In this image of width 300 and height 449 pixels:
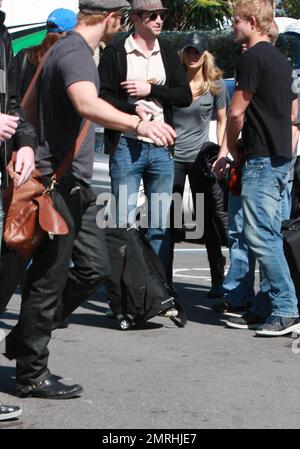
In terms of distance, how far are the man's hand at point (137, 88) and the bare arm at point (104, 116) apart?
193 centimetres

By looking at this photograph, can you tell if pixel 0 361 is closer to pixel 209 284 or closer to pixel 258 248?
pixel 258 248

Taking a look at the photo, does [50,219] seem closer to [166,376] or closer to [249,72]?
[166,376]

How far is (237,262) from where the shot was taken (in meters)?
7.89

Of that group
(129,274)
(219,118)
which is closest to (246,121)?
(129,274)

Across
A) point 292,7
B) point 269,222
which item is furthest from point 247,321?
point 292,7

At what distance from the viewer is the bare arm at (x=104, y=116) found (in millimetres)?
5312

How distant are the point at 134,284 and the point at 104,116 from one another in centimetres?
221

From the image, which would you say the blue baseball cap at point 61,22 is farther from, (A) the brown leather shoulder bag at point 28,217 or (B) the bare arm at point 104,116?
(A) the brown leather shoulder bag at point 28,217

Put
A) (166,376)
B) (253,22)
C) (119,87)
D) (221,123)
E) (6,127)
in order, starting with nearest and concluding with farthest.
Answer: (6,127) < (166,376) < (253,22) < (119,87) < (221,123)

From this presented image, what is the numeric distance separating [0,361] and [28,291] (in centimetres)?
89

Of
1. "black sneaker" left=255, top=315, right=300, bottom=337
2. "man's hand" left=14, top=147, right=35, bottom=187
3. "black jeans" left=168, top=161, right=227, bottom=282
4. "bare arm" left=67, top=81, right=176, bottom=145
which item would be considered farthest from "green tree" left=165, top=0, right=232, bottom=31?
"man's hand" left=14, top=147, right=35, bottom=187

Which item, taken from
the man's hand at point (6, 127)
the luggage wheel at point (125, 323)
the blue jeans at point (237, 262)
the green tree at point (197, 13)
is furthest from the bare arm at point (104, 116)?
the green tree at point (197, 13)

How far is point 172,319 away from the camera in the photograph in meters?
7.55

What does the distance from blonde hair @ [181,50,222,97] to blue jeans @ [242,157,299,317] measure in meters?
1.48
